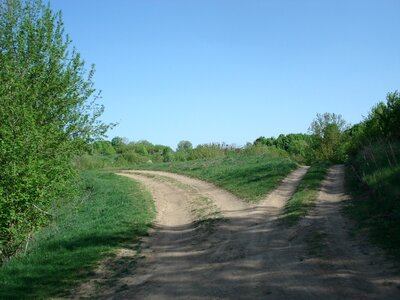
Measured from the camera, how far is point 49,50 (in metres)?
14.7

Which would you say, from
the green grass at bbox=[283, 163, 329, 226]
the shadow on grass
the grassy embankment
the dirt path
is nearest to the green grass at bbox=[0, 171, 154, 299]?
the shadow on grass

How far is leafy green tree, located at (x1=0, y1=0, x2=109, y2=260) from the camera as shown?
11.1m

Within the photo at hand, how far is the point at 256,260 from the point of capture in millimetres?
7965

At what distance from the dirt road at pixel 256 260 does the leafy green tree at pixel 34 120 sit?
148 inches

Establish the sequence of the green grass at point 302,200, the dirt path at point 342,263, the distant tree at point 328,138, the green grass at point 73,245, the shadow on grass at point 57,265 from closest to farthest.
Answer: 1. the dirt path at point 342,263
2. the shadow on grass at point 57,265
3. the green grass at point 73,245
4. the green grass at point 302,200
5. the distant tree at point 328,138

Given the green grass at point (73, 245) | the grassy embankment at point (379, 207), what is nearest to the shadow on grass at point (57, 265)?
the green grass at point (73, 245)

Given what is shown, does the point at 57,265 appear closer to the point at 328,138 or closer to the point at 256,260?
the point at 256,260

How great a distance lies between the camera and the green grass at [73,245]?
319 inches

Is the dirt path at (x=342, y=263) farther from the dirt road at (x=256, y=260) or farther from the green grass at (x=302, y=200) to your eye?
the green grass at (x=302, y=200)

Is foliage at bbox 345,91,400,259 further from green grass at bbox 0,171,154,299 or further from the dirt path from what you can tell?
green grass at bbox 0,171,154,299

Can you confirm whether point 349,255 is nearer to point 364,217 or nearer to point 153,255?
point 364,217

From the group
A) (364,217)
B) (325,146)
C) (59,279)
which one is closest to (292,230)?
(364,217)

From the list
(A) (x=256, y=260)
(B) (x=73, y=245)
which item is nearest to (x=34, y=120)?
(B) (x=73, y=245)

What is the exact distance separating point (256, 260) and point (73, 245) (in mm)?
5604
